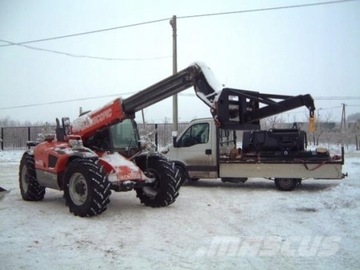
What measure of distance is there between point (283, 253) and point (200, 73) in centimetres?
364

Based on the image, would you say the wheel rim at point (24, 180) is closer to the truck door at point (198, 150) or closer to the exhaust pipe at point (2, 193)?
the exhaust pipe at point (2, 193)

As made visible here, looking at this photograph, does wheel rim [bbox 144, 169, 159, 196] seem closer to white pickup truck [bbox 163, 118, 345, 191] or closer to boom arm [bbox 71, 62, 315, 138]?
boom arm [bbox 71, 62, 315, 138]

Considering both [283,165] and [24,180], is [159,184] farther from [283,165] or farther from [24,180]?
[283,165]

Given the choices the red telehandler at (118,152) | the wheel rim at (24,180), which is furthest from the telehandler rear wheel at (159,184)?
the wheel rim at (24,180)

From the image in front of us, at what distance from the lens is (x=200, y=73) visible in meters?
8.09

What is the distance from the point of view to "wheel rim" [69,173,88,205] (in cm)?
860

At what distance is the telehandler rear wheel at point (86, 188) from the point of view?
26.7 feet

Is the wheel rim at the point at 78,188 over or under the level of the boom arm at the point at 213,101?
under

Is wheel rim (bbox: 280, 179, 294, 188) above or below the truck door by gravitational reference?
below

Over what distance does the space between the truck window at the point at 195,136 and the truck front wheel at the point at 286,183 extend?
248 cm

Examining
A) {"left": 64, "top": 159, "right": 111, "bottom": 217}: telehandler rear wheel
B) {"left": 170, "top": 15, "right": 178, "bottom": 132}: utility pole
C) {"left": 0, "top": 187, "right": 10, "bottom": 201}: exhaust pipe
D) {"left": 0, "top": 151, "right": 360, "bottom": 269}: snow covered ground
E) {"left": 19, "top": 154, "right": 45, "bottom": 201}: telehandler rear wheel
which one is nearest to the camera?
{"left": 0, "top": 151, "right": 360, "bottom": 269}: snow covered ground

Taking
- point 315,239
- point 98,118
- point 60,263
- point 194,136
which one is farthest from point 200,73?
point 194,136

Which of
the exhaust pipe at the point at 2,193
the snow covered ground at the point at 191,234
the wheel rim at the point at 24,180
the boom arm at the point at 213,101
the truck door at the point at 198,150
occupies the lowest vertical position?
the snow covered ground at the point at 191,234

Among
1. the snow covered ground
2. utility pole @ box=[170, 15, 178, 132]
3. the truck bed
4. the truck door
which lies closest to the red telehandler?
the snow covered ground
